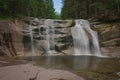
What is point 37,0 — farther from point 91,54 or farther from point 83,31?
point 91,54

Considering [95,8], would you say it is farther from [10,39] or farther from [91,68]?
[91,68]

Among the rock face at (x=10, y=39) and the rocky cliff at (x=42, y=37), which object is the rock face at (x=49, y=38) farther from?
the rock face at (x=10, y=39)

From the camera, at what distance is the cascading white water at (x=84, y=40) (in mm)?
27797

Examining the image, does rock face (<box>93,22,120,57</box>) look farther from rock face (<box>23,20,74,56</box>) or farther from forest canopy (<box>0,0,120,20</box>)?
rock face (<box>23,20,74,56</box>)

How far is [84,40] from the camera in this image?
29.0m

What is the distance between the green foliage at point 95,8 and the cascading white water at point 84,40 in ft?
9.65

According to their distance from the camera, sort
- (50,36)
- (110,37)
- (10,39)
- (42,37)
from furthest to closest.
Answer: (50,36) → (42,37) → (110,37) → (10,39)

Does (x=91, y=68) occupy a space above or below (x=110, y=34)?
below

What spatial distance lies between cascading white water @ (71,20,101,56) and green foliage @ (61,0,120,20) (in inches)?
116

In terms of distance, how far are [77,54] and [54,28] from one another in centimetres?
526

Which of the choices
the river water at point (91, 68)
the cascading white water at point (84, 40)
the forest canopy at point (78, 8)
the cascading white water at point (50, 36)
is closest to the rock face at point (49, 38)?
the cascading white water at point (50, 36)

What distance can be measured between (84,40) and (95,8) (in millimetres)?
12486

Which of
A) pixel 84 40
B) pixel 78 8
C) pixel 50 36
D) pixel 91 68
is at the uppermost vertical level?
pixel 78 8

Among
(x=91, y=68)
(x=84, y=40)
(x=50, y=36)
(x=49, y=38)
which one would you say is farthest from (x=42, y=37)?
(x=91, y=68)
